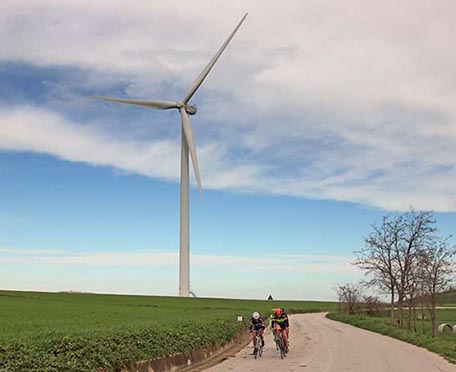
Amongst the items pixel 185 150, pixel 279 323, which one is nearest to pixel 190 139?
pixel 185 150

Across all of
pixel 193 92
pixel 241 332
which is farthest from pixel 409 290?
pixel 193 92

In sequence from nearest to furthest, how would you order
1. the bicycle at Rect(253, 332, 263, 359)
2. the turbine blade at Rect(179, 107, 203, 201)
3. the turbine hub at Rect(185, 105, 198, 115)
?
the bicycle at Rect(253, 332, 263, 359), the turbine blade at Rect(179, 107, 203, 201), the turbine hub at Rect(185, 105, 198, 115)

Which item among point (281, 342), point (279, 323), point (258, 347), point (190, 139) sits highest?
point (190, 139)

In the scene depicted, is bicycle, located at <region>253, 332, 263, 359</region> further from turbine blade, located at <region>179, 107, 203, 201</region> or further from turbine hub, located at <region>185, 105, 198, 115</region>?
turbine hub, located at <region>185, 105, 198, 115</region>

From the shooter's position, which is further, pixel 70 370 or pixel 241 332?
pixel 241 332

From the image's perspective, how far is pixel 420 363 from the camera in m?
22.3

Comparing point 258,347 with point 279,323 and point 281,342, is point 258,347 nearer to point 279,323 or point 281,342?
point 281,342

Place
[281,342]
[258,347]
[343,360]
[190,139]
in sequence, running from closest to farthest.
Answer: [343,360]
[281,342]
[258,347]
[190,139]

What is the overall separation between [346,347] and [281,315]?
537cm

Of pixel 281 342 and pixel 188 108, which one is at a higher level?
pixel 188 108

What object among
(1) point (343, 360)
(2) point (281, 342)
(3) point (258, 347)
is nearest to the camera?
(1) point (343, 360)

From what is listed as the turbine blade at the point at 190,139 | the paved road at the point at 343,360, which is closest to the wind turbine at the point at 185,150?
the turbine blade at the point at 190,139

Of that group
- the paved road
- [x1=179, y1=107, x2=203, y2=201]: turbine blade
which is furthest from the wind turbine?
the paved road

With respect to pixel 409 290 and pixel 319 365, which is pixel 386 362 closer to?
pixel 319 365
